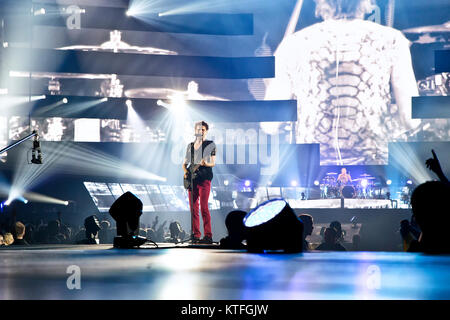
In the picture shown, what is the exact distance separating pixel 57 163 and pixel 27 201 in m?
1.18

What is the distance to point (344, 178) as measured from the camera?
15.0m

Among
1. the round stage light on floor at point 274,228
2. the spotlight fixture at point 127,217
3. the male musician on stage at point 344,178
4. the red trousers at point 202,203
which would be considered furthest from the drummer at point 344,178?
the round stage light on floor at point 274,228

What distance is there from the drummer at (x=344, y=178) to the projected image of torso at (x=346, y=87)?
1.75m

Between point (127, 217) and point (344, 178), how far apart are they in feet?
36.9

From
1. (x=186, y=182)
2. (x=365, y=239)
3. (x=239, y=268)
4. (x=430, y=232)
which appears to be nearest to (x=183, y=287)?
(x=239, y=268)

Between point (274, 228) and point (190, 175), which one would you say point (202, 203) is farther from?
point (274, 228)

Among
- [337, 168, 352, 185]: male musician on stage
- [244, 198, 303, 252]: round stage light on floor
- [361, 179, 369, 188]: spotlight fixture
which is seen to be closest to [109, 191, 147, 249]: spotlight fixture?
[244, 198, 303, 252]: round stage light on floor

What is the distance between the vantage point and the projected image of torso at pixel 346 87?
57.3 ft

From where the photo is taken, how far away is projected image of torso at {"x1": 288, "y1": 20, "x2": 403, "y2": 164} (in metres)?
17.5

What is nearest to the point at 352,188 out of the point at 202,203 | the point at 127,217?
the point at 202,203

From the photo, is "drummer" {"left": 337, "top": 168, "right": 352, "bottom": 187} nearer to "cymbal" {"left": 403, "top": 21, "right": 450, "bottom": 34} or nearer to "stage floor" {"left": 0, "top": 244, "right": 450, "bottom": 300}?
"cymbal" {"left": 403, "top": 21, "right": 450, "bottom": 34}

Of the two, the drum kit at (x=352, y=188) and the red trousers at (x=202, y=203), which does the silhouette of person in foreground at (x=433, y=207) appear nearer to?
the red trousers at (x=202, y=203)
